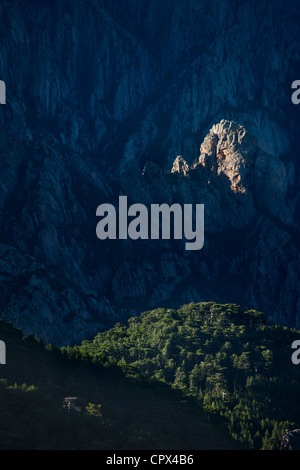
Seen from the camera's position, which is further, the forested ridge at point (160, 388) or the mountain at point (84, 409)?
the forested ridge at point (160, 388)

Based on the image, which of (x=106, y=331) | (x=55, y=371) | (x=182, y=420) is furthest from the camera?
(x=106, y=331)

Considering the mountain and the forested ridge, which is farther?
the forested ridge

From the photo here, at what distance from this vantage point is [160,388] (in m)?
109

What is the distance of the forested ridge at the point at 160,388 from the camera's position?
81688mm

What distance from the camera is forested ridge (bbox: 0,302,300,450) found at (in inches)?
3216

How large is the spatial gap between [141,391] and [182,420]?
1199cm

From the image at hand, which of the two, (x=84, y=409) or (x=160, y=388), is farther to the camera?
(x=160, y=388)

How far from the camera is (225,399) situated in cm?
11738
